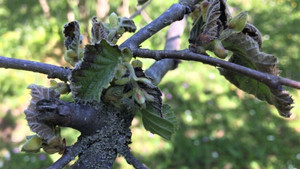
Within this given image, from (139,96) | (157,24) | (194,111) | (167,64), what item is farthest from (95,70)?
(194,111)

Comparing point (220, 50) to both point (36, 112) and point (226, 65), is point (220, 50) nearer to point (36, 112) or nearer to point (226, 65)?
point (226, 65)

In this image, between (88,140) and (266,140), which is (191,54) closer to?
(88,140)

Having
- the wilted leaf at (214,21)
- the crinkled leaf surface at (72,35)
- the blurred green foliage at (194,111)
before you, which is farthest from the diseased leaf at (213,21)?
the blurred green foliage at (194,111)

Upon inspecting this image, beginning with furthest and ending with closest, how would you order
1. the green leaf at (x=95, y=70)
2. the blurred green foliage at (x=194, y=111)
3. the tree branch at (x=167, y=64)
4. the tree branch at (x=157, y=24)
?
1. the blurred green foliage at (x=194, y=111)
2. the tree branch at (x=167, y=64)
3. the tree branch at (x=157, y=24)
4. the green leaf at (x=95, y=70)

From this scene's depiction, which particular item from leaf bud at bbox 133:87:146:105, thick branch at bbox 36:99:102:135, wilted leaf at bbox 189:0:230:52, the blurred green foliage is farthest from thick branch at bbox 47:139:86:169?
the blurred green foliage

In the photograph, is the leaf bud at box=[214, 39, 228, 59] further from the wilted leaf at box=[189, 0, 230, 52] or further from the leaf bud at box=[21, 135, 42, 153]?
the leaf bud at box=[21, 135, 42, 153]

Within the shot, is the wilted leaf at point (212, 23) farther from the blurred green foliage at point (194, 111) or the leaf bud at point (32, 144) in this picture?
the blurred green foliage at point (194, 111)

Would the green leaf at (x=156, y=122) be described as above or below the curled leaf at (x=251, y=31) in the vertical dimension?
below

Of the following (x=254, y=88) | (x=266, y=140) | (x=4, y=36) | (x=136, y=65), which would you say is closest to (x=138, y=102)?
(x=136, y=65)
